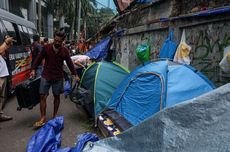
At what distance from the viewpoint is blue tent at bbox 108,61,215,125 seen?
14.4 ft

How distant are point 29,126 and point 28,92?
67 cm

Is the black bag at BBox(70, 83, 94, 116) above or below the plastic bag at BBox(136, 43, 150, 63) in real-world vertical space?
below

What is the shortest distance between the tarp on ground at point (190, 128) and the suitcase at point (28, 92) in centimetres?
384

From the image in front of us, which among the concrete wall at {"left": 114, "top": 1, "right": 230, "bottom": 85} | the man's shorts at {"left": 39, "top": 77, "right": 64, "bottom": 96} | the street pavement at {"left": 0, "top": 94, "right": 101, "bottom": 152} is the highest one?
the concrete wall at {"left": 114, "top": 1, "right": 230, "bottom": 85}

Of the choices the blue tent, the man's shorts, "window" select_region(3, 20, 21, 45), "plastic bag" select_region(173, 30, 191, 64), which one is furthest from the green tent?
"window" select_region(3, 20, 21, 45)

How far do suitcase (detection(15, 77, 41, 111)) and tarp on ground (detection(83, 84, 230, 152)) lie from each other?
151 inches

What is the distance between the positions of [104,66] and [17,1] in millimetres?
24038

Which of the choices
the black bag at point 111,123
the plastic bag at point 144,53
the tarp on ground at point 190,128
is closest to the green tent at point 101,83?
the black bag at point 111,123

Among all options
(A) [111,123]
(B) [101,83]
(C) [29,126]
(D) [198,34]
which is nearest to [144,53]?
(D) [198,34]

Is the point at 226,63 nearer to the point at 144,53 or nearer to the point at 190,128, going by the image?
the point at 190,128

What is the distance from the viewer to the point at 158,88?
4.53 metres

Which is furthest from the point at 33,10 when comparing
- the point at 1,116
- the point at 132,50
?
the point at 1,116

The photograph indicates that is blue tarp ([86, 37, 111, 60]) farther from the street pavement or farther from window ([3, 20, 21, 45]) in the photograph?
the street pavement

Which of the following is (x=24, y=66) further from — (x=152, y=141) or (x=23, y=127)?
(x=152, y=141)
